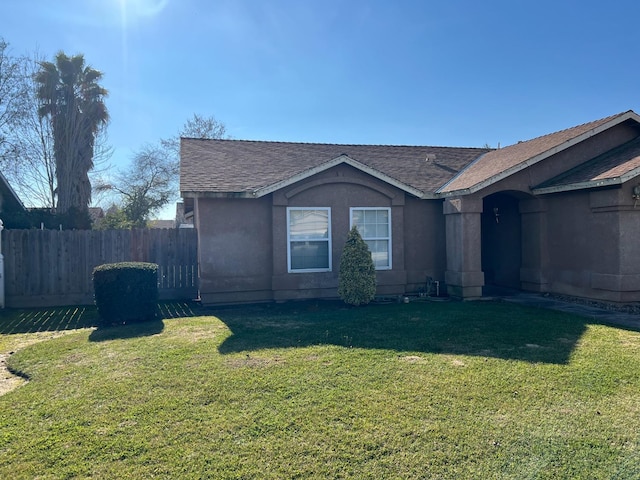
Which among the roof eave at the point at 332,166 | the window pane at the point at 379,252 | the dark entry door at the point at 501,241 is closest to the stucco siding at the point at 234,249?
the roof eave at the point at 332,166

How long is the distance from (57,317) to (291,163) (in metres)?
7.47

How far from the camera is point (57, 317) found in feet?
32.6

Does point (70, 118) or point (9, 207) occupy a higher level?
point (70, 118)

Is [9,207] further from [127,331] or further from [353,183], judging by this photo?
[353,183]

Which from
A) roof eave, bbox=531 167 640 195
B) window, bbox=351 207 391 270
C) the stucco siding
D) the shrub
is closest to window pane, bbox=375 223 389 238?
window, bbox=351 207 391 270

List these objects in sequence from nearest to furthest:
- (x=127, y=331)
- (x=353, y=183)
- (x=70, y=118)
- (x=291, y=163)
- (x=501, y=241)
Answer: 1. (x=127, y=331)
2. (x=353, y=183)
3. (x=291, y=163)
4. (x=501, y=241)
5. (x=70, y=118)

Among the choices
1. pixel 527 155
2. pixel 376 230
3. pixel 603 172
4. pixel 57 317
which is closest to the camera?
pixel 57 317

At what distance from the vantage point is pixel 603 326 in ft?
26.8

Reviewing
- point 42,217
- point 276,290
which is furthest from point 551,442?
point 42,217

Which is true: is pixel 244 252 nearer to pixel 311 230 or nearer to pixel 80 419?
pixel 311 230

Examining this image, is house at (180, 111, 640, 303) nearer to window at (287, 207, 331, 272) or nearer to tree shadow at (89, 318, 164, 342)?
window at (287, 207, 331, 272)

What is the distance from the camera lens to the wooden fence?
36.4 ft

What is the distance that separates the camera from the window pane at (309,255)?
11.5m

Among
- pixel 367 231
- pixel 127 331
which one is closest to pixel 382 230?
pixel 367 231
